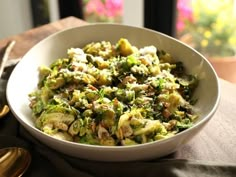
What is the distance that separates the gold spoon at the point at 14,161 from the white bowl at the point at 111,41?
51 mm

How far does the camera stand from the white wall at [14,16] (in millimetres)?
2219

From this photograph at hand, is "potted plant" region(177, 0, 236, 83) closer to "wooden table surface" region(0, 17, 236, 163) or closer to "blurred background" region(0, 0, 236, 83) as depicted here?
"blurred background" region(0, 0, 236, 83)

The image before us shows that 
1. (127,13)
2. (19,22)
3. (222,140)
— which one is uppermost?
(222,140)

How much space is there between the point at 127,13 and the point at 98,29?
0.75 m

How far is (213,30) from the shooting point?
1.59m

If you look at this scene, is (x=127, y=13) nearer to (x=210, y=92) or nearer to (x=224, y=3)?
(x=224, y=3)

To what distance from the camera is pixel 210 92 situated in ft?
2.73

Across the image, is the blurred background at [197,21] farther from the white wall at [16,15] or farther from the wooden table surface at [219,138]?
the wooden table surface at [219,138]

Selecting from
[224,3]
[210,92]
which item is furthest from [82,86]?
Result: [224,3]

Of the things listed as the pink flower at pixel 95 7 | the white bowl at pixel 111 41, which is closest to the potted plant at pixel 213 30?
the pink flower at pixel 95 7

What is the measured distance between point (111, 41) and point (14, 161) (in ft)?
1.43

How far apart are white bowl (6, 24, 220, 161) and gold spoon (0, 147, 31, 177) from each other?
51 millimetres

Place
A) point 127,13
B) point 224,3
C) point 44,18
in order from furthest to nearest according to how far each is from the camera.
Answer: point 44,18 → point 127,13 → point 224,3

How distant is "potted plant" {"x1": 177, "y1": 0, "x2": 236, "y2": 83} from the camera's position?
154cm
